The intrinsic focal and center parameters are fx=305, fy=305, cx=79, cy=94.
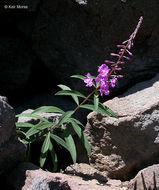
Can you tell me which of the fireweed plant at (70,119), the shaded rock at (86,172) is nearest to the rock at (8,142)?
the fireweed plant at (70,119)

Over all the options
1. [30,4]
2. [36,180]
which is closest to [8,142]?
[36,180]

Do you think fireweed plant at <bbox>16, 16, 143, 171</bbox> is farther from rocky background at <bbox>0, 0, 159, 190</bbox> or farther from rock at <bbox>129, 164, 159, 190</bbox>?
rock at <bbox>129, 164, 159, 190</bbox>

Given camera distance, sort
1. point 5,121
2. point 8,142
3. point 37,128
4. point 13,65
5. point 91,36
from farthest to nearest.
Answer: point 13,65, point 91,36, point 37,128, point 8,142, point 5,121

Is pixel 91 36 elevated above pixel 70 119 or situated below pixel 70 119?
above

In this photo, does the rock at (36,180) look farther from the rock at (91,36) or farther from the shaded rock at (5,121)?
the rock at (91,36)

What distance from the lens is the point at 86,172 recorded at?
3457mm

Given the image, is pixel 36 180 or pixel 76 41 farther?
pixel 76 41

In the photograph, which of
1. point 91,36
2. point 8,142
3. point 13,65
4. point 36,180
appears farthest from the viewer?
point 13,65

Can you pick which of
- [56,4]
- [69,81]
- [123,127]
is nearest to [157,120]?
[123,127]

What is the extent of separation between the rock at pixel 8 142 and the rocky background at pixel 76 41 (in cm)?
147

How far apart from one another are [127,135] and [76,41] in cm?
143

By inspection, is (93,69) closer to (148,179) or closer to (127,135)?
(127,135)

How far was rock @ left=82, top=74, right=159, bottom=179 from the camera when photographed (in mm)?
3398

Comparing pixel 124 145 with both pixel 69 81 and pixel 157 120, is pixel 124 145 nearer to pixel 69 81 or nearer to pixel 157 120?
pixel 157 120
